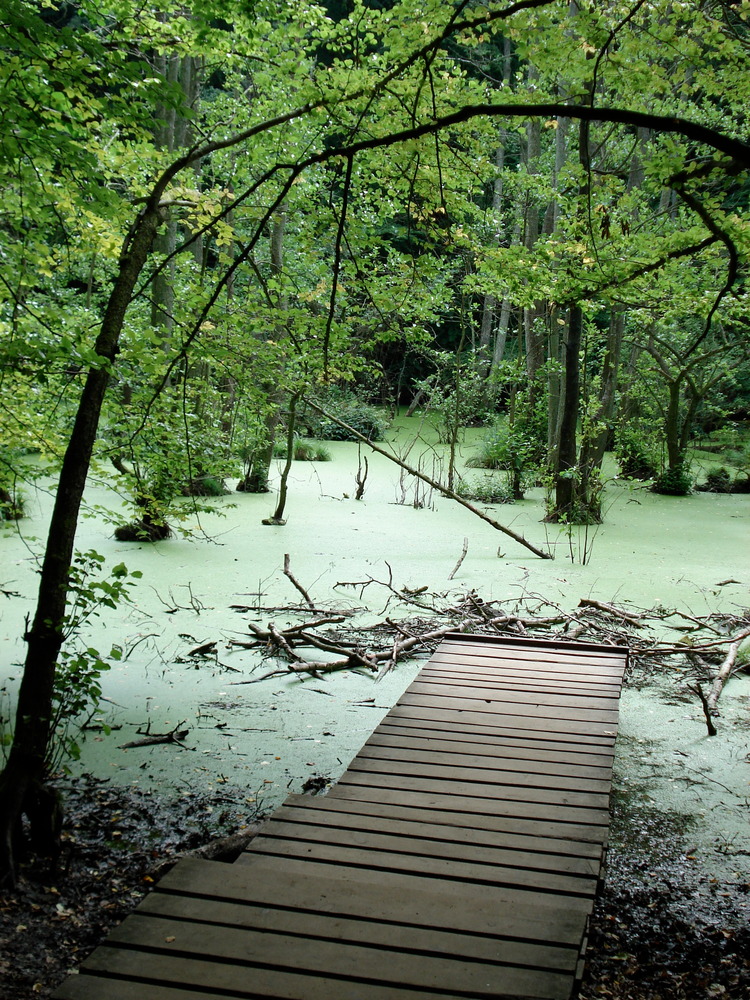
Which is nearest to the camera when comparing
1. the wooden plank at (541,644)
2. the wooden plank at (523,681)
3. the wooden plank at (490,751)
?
the wooden plank at (490,751)

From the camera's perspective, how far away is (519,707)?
132 inches

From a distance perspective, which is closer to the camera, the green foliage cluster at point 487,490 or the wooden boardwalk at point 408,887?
the wooden boardwalk at point 408,887

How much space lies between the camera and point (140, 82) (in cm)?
292

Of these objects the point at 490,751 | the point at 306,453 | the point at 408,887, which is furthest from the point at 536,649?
the point at 306,453

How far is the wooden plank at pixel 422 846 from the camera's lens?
6.89 feet

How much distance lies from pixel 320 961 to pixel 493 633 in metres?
3.12

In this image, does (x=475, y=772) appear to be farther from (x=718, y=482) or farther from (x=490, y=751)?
(x=718, y=482)

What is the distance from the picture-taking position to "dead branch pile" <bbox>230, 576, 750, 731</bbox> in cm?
431

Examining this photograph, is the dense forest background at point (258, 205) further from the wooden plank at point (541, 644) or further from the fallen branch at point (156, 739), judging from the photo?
the wooden plank at point (541, 644)

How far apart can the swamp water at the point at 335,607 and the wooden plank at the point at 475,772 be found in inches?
17.1

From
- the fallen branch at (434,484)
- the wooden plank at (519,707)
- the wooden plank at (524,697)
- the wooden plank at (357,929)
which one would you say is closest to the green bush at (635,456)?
the fallen branch at (434,484)

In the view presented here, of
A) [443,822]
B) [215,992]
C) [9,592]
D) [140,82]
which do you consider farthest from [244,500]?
[215,992]

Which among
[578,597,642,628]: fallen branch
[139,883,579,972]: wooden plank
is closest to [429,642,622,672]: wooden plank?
[578,597,642,628]: fallen branch

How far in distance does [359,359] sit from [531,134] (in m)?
8.35
